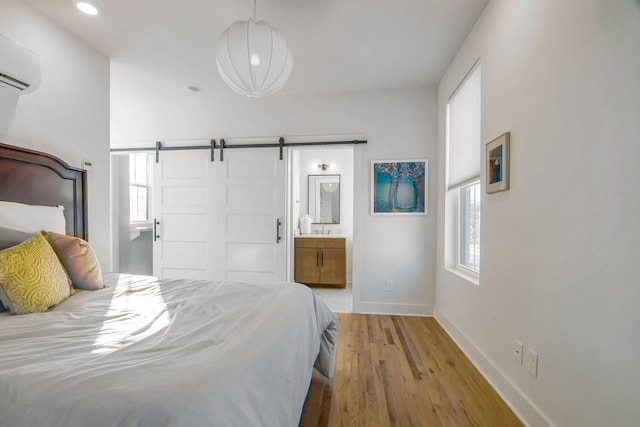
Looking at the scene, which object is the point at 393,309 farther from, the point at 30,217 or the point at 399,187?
the point at 30,217

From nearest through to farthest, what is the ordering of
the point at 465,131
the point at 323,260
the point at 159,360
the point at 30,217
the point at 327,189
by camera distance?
the point at 159,360, the point at 30,217, the point at 465,131, the point at 323,260, the point at 327,189

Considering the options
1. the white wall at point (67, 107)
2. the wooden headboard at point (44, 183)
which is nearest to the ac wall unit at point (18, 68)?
the white wall at point (67, 107)

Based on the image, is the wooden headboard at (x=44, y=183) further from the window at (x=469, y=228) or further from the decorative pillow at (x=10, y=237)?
the window at (x=469, y=228)

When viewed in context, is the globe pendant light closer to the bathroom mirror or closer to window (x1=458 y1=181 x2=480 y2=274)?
window (x1=458 y1=181 x2=480 y2=274)

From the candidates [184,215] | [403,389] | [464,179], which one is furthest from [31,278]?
[464,179]

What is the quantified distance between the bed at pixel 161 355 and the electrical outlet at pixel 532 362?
3.71 feet

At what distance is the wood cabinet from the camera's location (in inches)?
176

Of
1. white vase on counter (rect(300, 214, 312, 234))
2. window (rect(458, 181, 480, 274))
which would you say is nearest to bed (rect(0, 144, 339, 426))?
window (rect(458, 181, 480, 274))

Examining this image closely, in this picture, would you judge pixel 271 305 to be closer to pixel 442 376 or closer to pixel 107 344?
pixel 107 344

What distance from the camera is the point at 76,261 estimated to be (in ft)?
5.52

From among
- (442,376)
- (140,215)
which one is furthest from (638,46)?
(140,215)

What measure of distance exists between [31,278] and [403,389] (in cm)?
218

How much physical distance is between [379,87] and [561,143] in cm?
236

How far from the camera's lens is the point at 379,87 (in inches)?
131
